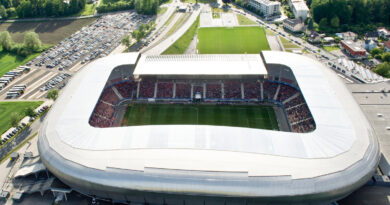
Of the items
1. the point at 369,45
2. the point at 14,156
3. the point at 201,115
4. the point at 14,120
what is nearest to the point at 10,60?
the point at 14,120

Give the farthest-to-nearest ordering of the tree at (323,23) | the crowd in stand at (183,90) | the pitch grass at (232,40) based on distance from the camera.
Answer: the tree at (323,23) → the pitch grass at (232,40) → the crowd in stand at (183,90)

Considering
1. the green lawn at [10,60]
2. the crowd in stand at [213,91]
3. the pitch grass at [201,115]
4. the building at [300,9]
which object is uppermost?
the building at [300,9]

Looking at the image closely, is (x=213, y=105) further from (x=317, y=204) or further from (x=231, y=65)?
(x=317, y=204)

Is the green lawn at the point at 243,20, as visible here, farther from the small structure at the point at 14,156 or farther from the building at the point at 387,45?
the small structure at the point at 14,156

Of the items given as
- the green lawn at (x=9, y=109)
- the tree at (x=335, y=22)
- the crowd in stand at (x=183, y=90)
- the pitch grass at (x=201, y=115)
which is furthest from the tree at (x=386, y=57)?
the green lawn at (x=9, y=109)

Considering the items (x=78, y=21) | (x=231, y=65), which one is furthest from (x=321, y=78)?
(x=78, y=21)

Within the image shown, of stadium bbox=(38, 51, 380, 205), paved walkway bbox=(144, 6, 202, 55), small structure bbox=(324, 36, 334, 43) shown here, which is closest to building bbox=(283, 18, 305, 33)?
small structure bbox=(324, 36, 334, 43)

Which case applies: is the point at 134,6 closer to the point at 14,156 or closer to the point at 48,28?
the point at 48,28
